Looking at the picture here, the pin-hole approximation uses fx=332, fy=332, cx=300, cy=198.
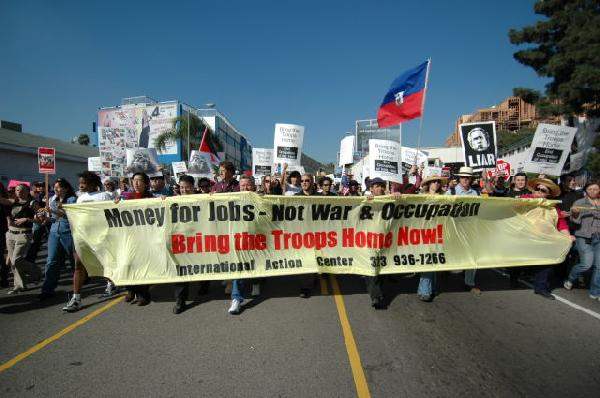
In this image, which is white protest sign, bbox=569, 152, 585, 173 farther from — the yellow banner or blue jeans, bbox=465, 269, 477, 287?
the yellow banner

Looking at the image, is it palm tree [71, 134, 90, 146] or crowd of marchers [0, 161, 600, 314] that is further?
palm tree [71, 134, 90, 146]

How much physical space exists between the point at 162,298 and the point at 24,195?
3.33 meters

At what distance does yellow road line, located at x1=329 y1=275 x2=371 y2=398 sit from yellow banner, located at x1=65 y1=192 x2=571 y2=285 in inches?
21.1

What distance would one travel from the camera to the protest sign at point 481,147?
786cm

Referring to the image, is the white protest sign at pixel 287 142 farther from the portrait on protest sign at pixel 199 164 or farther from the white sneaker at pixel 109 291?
the white sneaker at pixel 109 291

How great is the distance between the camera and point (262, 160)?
43.7 ft

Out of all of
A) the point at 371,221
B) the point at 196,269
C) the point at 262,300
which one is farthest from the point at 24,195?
the point at 371,221

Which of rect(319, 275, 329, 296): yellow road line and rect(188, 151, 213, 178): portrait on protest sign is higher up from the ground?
rect(188, 151, 213, 178): portrait on protest sign

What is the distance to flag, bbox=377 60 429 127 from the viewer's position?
269 inches

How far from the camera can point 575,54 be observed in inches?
562

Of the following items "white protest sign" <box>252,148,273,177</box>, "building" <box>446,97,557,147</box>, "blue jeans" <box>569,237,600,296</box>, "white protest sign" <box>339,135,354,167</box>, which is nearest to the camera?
"blue jeans" <box>569,237,600,296</box>

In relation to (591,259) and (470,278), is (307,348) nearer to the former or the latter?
(470,278)

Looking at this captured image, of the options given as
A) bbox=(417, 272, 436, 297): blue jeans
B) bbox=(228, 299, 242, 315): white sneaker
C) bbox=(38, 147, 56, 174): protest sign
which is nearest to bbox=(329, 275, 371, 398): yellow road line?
bbox=(417, 272, 436, 297): blue jeans

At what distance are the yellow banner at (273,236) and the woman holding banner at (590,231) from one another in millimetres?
1260
